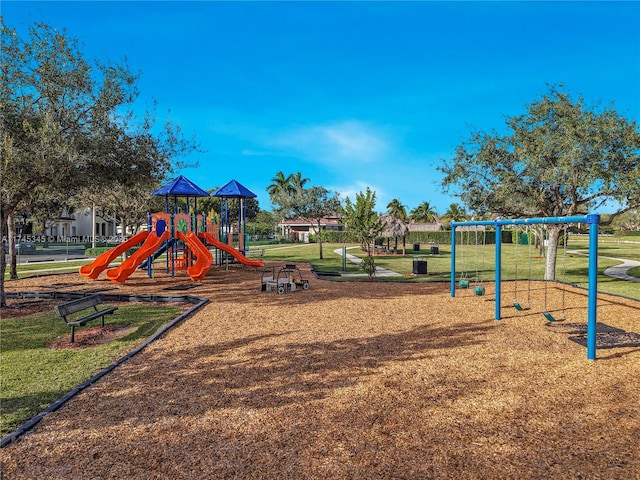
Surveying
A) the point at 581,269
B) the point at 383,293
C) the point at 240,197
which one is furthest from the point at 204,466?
the point at 581,269

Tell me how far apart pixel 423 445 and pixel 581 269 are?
21417 millimetres

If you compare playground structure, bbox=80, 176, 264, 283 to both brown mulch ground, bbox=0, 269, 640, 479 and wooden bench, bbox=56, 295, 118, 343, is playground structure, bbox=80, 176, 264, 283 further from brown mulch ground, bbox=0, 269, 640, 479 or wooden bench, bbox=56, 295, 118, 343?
brown mulch ground, bbox=0, 269, 640, 479

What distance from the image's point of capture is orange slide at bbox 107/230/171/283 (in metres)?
14.9

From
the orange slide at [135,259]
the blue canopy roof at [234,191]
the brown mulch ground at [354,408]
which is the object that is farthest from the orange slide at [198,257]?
the brown mulch ground at [354,408]

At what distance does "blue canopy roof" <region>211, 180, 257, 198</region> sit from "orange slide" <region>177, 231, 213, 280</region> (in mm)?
4817

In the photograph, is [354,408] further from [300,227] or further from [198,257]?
[300,227]

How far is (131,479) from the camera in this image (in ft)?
11.1

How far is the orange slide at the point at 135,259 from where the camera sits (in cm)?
1495

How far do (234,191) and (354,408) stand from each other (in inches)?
740

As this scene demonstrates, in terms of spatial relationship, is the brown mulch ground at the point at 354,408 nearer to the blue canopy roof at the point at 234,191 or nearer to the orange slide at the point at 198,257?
the orange slide at the point at 198,257

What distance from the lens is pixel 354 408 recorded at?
15.3 feet

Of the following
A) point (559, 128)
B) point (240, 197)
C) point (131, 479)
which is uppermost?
point (559, 128)

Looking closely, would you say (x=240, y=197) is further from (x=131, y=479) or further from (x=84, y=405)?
(x=131, y=479)

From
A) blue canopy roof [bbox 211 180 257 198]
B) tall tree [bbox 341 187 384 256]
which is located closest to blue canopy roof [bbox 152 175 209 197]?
blue canopy roof [bbox 211 180 257 198]
